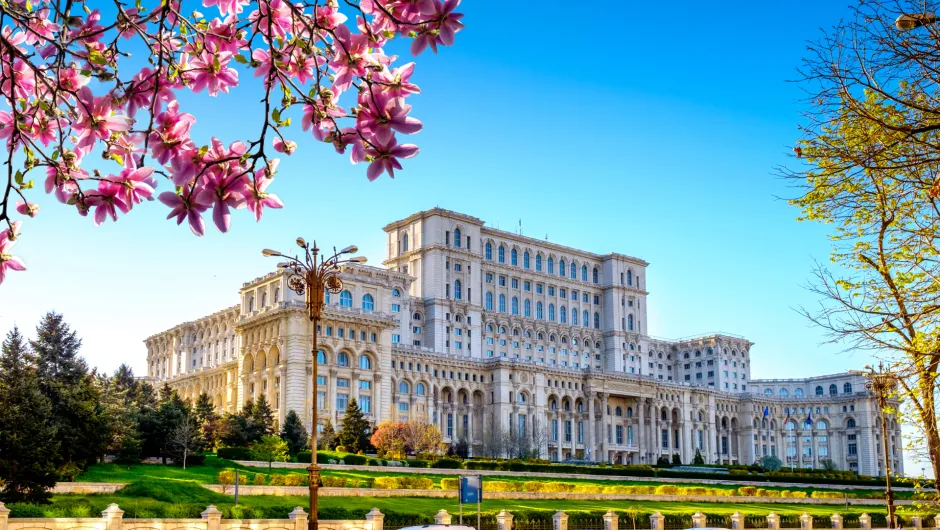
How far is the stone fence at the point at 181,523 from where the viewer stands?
26.5m

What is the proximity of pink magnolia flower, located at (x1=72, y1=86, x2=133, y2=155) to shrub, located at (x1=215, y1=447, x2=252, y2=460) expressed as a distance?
55427 mm

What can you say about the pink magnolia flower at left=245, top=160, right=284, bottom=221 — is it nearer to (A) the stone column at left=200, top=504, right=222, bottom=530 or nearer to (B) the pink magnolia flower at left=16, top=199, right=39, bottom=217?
(B) the pink magnolia flower at left=16, top=199, right=39, bottom=217

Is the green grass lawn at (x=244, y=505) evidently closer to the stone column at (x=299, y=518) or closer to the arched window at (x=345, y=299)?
the stone column at (x=299, y=518)

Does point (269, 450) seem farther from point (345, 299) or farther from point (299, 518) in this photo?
point (345, 299)

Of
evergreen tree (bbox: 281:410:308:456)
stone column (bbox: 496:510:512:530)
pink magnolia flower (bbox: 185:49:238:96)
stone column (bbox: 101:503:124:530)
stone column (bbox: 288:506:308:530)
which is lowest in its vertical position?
stone column (bbox: 496:510:512:530)

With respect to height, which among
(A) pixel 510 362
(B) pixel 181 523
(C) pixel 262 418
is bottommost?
(B) pixel 181 523

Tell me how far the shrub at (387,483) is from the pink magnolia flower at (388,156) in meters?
44.6

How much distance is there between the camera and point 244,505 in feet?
118

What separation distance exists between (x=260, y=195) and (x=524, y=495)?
4834cm

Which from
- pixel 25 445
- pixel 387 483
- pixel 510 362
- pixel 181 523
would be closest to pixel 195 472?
pixel 387 483

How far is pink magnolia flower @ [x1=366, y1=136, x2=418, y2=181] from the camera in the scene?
4.49 metres

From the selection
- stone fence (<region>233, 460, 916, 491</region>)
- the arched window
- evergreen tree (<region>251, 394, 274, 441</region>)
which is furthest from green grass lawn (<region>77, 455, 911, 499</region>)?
the arched window

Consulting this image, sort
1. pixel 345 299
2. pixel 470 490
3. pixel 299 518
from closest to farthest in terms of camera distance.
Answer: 1. pixel 299 518
2. pixel 470 490
3. pixel 345 299

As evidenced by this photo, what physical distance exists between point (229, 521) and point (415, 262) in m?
82.2
